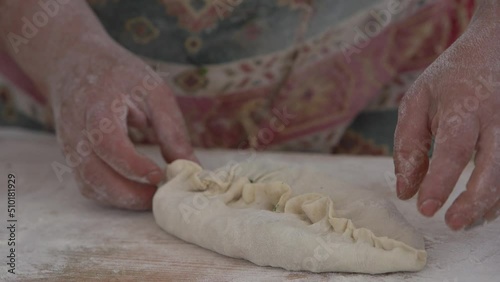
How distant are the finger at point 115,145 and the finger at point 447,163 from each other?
0.57 metres

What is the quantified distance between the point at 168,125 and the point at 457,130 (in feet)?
2.05

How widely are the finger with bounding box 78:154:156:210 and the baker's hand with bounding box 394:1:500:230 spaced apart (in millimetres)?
564

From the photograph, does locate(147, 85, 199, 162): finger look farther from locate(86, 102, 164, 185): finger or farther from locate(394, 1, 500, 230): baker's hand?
locate(394, 1, 500, 230): baker's hand

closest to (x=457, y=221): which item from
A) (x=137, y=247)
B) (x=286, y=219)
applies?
(x=286, y=219)

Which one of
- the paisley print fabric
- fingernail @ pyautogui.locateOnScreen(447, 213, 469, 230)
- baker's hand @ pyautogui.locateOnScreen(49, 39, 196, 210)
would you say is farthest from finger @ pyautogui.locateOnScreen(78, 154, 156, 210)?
fingernail @ pyautogui.locateOnScreen(447, 213, 469, 230)

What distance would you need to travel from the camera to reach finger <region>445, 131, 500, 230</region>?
999 mm

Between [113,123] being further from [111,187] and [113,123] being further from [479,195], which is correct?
[479,195]

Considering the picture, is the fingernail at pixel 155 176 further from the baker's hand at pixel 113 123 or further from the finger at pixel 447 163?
the finger at pixel 447 163

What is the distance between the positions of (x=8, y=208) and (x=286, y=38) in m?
0.83

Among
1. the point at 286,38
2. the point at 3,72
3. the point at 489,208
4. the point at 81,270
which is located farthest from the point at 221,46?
the point at 489,208

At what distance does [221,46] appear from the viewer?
1.85m

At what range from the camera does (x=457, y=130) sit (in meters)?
1.02

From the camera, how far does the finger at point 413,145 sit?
1.09 metres

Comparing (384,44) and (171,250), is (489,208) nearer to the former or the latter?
(171,250)
